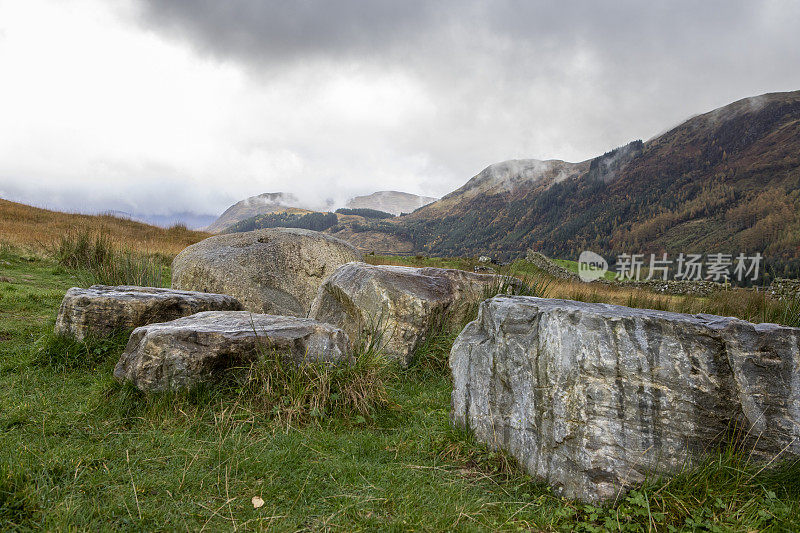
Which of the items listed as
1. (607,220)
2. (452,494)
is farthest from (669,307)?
(607,220)

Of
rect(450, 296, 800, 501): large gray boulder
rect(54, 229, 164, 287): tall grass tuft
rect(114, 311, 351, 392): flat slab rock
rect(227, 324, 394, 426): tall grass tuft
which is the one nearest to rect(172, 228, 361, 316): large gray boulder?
rect(54, 229, 164, 287): tall grass tuft

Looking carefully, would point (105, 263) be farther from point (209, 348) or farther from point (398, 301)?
point (398, 301)

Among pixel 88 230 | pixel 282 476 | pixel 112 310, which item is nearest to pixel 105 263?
pixel 88 230

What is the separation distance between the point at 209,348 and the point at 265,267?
5.44 meters

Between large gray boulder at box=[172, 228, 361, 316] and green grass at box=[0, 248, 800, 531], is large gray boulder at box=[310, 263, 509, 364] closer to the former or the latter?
large gray boulder at box=[172, 228, 361, 316]

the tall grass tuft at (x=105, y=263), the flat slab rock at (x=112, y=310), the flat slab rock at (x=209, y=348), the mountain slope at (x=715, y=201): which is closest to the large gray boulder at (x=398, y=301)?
the flat slab rock at (x=209, y=348)

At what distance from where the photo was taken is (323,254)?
10.6 metres

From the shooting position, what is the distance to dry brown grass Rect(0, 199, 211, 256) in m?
15.6

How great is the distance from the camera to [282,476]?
3.43 m

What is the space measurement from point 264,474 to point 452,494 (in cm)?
159

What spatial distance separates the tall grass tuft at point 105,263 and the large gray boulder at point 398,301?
→ 433 cm

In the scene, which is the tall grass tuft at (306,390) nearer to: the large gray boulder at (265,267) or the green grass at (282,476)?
the green grass at (282,476)

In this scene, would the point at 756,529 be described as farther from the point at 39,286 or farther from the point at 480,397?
the point at 39,286

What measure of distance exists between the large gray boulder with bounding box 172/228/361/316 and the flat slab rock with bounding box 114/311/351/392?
165 inches
